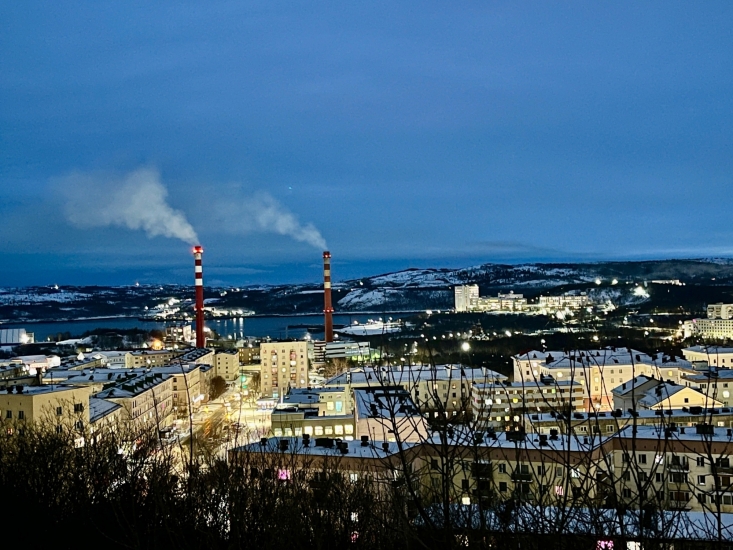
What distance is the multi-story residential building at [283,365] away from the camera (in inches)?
585

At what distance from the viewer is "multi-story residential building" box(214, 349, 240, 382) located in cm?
1689

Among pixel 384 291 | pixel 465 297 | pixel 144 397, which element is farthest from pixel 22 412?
pixel 384 291

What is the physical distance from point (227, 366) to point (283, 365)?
2686mm

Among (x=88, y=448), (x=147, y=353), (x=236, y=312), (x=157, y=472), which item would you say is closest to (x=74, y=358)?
(x=147, y=353)

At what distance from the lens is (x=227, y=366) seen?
17.0 m

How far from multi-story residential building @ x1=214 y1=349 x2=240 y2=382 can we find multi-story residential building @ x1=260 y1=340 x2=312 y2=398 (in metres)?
2.12

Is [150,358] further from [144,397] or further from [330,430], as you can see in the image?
[330,430]

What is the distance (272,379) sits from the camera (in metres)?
14.9

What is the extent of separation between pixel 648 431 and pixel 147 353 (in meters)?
15.8

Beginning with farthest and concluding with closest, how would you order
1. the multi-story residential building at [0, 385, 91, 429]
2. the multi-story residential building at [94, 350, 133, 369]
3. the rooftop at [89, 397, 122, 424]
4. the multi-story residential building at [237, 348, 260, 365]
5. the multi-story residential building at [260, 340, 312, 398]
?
the multi-story residential building at [237, 348, 260, 365], the multi-story residential building at [94, 350, 133, 369], the multi-story residential building at [260, 340, 312, 398], the rooftop at [89, 397, 122, 424], the multi-story residential building at [0, 385, 91, 429]

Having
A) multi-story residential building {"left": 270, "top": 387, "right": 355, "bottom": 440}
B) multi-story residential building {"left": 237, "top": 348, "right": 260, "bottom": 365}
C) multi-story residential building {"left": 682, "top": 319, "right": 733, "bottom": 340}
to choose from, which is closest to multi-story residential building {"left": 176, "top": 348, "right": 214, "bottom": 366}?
multi-story residential building {"left": 237, "top": 348, "right": 260, "bottom": 365}

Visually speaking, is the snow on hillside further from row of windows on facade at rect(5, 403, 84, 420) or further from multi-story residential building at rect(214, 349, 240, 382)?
row of windows on facade at rect(5, 403, 84, 420)

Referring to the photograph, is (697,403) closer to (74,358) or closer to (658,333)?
(658,333)

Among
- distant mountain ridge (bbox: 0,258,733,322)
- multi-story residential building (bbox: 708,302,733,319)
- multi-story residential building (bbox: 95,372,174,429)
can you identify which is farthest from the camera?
distant mountain ridge (bbox: 0,258,733,322)
